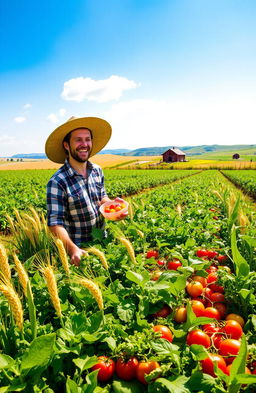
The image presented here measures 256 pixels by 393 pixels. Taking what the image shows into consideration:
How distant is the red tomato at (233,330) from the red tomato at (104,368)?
783 millimetres

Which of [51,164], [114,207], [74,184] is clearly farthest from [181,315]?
[51,164]

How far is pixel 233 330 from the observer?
1.60 m

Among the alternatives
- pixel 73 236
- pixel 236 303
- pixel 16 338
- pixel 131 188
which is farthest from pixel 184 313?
pixel 131 188

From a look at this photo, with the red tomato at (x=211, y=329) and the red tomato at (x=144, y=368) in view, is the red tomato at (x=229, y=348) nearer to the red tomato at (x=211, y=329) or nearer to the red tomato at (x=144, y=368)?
the red tomato at (x=211, y=329)

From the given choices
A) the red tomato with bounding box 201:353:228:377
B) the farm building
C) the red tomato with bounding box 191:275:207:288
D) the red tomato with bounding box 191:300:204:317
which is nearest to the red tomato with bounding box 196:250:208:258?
the red tomato with bounding box 191:275:207:288

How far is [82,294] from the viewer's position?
5.49ft

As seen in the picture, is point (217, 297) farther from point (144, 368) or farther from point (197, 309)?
point (144, 368)

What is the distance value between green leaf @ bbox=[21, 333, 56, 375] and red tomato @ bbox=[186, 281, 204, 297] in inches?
49.9

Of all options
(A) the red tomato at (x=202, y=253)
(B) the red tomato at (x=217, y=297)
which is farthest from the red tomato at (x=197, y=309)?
(A) the red tomato at (x=202, y=253)

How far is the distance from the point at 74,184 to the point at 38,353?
2.43 m

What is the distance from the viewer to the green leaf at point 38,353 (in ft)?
3.67

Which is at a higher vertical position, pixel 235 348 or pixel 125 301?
pixel 125 301

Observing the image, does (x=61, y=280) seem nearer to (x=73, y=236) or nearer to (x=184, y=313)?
(x=184, y=313)

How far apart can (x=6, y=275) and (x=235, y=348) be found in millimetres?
1377
